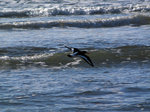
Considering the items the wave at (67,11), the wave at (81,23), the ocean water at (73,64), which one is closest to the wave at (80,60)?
the ocean water at (73,64)

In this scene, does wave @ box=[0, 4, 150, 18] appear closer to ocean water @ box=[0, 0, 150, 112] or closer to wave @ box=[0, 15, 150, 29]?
ocean water @ box=[0, 0, 150, 112]

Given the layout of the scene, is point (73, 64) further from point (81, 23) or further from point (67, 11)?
point (67, 11)

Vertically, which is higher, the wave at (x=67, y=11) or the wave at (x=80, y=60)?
the wave at (x=67, y=11)

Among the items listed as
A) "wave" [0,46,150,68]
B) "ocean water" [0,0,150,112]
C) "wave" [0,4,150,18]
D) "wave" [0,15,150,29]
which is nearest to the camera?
"ocean water" [0,0,150,112]

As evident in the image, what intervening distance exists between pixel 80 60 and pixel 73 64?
0.33 metres

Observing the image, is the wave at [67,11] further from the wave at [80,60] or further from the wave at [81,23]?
the wave at [80,60]

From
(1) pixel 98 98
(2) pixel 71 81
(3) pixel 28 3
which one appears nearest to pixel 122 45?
(2) pixel 71 81

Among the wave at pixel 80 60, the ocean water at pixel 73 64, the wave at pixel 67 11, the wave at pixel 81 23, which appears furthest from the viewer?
the wave at pixel 67 11

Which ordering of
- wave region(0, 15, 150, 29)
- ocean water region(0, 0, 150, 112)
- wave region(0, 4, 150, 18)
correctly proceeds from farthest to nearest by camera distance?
wave region(0, 4, 150, 18)
wave region(0, 15, 150, 29)
ocean water region(0, 0, 150, 112)

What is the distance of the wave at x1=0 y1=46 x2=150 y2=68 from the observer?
33.8ft

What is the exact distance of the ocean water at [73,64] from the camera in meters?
7.42

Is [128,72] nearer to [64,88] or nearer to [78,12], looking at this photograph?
[64,88]

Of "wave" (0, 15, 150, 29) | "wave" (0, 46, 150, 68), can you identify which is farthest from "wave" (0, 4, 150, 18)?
"wave" (0, 46, 150, 68)

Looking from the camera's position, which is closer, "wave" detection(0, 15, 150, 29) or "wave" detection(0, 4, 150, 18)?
"wave" detection(0, 15, 150, 29)
